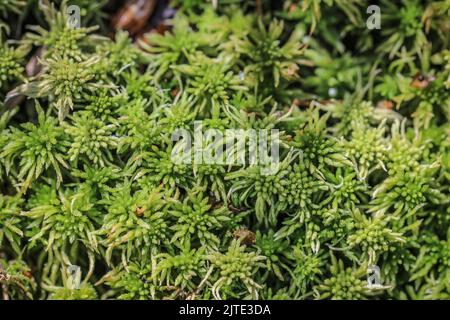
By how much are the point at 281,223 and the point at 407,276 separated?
0.43 metres

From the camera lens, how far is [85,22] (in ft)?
6.50

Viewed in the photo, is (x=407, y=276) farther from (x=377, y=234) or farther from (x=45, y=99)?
(x=45, y=99)

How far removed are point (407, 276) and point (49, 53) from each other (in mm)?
1345

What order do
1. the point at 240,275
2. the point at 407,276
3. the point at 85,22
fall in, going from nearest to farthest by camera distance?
the point at 240,275
the point at 407,276
the point at 85,22

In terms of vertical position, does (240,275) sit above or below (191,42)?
below

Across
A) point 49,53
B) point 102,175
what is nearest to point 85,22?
point 49,53

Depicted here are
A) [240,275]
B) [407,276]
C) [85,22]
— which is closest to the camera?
[240,275]

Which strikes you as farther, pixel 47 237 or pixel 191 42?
pixel 191 42

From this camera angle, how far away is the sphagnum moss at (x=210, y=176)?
172 centimetres

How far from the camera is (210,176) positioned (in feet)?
5.68

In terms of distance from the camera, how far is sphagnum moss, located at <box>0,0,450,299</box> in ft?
5.64

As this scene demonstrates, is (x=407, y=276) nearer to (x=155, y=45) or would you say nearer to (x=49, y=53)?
(x=155, y=45)
